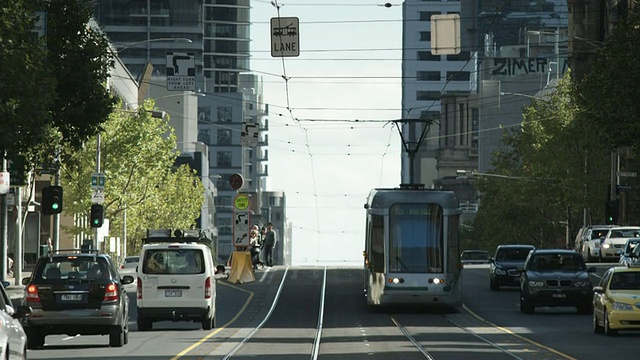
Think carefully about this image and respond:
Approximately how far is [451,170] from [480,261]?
102758mm

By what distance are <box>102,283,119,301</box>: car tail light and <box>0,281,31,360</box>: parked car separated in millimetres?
7823

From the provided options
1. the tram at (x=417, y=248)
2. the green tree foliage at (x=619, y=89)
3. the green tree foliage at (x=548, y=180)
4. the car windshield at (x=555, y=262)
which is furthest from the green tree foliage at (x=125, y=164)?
the green tree foliage at (x=619, y=89)

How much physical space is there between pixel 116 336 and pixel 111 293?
774 mm

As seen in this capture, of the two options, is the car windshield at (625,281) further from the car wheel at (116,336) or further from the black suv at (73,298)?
the black suv at (73,298)

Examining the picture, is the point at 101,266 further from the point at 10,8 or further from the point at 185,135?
the point at 185,135

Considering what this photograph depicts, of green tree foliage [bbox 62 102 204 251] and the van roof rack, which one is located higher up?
green tree foliage [bbox 62 102 204 251]

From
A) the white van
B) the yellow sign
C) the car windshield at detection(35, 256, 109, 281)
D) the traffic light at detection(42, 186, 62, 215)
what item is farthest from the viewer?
the yellow sign

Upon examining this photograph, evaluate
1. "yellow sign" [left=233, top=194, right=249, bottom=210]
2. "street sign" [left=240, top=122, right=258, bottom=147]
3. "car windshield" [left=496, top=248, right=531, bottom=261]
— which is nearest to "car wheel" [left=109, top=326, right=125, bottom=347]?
"yellow sign" [left=233, top=194, right=249, bottom=210]

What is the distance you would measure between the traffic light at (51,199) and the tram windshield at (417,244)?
351 inches

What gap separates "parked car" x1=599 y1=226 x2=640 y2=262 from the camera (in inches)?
2502

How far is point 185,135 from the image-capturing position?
183000 mm

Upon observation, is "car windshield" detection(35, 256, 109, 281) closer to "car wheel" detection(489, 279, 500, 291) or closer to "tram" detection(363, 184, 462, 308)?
"tram" detection(363, 184, 462, 308)

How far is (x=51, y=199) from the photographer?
41.2 m

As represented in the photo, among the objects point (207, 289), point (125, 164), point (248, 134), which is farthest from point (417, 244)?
point (125, 164)
